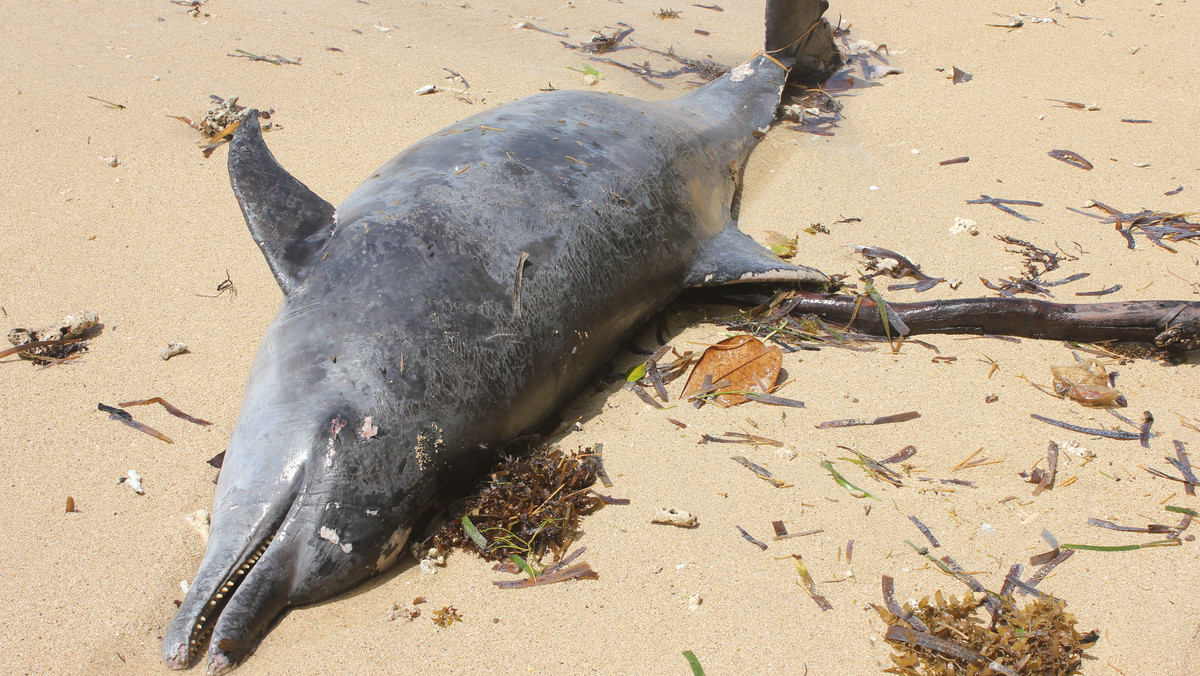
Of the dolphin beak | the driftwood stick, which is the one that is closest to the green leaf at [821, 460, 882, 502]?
the driftwood stick

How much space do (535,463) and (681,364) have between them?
1006 millimetres

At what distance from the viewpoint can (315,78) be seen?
602 cm

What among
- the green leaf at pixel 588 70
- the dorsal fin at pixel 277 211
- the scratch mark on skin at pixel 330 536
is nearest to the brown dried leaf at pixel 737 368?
the scratch mark on skin at pixel 330 536

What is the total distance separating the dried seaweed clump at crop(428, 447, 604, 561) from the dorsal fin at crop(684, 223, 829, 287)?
1.39 m

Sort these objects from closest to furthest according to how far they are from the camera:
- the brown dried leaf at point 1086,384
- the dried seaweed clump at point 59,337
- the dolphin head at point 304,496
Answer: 1. the dolphin head at point 304,496
2. the brown dried leaf at point 1086,384
3. the dried seaweed clump at point 59,337

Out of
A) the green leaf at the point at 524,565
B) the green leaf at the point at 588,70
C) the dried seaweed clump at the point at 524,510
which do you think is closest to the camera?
the green leaf at the point at 524,565

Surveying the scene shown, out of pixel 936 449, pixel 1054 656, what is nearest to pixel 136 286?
pixel 936 449

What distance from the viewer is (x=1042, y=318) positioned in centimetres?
378

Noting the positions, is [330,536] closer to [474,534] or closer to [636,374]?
[474,534]

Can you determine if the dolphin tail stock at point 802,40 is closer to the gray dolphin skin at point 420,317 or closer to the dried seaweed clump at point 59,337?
the gray dolphin skin at point 420,317

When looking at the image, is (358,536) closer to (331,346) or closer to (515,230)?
(331,346)

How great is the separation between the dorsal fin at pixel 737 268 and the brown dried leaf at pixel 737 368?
0.40m

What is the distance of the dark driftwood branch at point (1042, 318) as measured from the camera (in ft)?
11.8

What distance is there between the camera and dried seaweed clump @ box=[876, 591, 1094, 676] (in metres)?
2.37
